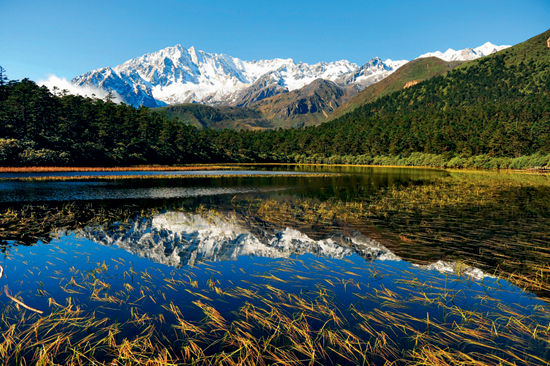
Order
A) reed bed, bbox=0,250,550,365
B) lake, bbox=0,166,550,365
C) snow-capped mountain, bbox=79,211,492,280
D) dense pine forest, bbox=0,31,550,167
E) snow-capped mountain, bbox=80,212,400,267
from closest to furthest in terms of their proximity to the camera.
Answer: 1. reed bed, bbox=0,250,550,365
2. lake, bbox=0,166,550,365
3. snow-capped mountain, bbox=79,211,492,280
4. snow-capped mountain, bbox=80,212,400,267
5. dense pine forest, bbox=0,31,550,167

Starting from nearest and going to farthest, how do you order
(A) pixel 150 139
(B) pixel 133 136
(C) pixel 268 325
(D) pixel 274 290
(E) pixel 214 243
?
(C) pixel 268 325
(D) pixel 274 290
(E) pixel 214 243
(B) pixel 133 136
(A) pixel 150 139

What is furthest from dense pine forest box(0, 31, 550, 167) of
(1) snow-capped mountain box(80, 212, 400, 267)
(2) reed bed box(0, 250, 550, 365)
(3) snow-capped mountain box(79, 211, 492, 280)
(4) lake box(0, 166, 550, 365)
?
(2) reed bed box(0, 250, 550, 365)

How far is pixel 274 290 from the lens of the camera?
1184cm

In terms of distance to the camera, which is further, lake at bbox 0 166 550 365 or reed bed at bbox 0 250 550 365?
lake at bbox 0 166 550 365

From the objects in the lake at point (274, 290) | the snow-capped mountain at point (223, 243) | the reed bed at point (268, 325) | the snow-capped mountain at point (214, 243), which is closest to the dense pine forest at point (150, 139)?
the snow-capped mountain at point (223, 243)

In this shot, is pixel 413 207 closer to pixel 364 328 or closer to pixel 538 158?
pixel 364 328

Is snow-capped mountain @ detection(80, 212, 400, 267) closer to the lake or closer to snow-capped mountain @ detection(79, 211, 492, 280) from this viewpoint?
snow-capped mountain @ detection(79, 211, 492, 280)

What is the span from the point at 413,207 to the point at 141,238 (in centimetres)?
2577

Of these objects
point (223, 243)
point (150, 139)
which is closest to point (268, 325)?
point (223, 243)

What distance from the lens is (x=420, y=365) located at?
738 cm

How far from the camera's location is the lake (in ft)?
26.1

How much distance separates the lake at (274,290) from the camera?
7.95m

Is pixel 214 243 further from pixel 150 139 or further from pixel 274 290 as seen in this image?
pixel 150 139

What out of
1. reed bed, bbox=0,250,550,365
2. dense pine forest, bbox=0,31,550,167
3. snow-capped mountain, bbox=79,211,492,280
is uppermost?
dense pine forest, bbox=0,31,550,167
